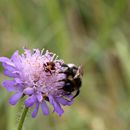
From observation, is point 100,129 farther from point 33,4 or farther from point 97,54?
point 33,4

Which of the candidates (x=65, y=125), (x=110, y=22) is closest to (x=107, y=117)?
(x=65, y=125)

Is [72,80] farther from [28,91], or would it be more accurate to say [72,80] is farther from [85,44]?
[85,44]

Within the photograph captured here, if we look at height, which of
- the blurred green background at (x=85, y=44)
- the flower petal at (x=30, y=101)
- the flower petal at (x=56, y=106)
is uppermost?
the blurred green background at (x=85, y=44)

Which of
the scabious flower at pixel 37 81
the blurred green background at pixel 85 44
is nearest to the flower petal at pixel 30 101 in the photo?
the scabious flower at pixel 37 81

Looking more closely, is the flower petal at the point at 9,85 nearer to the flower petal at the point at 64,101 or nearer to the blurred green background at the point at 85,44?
the flower petal at the point at 64,101

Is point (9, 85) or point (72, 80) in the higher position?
point (72, 80)

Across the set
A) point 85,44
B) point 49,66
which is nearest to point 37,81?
point 49,66
